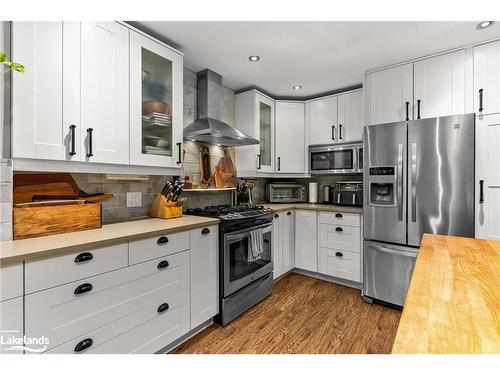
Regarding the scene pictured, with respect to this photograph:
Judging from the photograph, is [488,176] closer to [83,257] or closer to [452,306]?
[452,306]

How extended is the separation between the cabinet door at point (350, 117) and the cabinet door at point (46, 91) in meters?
2.85

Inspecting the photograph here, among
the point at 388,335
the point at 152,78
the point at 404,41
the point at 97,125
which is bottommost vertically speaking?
the point at 388,335

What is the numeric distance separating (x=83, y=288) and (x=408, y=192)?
2696mm

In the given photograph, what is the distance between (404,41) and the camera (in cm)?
214

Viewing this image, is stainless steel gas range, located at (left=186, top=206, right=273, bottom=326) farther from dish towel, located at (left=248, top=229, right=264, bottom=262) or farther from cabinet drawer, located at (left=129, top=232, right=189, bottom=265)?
cabinet drawer, located at (left=129, top=232, right=189, bottom=265)

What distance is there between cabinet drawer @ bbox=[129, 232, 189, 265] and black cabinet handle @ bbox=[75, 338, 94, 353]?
1.41 ft

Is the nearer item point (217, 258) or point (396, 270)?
point (217, 258)

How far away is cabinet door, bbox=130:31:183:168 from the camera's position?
1.86m

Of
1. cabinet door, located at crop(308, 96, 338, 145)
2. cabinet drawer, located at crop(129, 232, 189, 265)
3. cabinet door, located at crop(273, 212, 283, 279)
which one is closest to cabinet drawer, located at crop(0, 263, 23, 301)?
cabinet drawer, located at crop(129, 232, 189, 265)

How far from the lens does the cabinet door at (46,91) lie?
4.31 feet

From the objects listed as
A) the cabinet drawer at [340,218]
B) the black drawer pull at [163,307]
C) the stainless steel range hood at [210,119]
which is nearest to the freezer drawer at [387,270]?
the cabinet drawer at [340,218]

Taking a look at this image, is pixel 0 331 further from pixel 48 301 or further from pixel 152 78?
pixel 152 78

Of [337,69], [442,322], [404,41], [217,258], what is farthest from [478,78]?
[217,258]

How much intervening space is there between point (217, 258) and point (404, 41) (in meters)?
2.51
